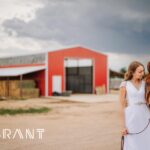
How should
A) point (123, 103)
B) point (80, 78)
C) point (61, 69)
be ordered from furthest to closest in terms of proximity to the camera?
point (80, 78)
point (61, 69)
point (123, 103)

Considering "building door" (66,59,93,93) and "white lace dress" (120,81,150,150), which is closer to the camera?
"white lace dress" (120,81,150,150)

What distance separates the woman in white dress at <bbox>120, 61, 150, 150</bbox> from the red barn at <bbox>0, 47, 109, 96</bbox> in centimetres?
2169

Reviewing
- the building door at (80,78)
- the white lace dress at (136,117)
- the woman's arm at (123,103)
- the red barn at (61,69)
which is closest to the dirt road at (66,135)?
the white lace dress at (136,117)

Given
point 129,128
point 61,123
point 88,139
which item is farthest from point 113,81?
point 129,128

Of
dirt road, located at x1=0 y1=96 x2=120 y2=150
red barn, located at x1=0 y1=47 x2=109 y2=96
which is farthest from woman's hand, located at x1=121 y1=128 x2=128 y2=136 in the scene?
red barn, located at x1=0 y1=47 x2=109 y2=96

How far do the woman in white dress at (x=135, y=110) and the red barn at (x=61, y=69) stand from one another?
71.2 feet

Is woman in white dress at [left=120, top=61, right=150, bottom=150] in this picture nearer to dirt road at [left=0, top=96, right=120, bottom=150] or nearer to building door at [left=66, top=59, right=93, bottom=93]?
dirt road at [left=0, top=96, right=120, bottom=150]

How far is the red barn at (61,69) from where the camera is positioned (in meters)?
28.7

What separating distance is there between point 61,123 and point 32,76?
1795 cm

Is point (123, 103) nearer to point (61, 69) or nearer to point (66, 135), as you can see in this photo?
point (66, 135)

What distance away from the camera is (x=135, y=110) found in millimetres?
4840

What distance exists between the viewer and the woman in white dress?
480cm

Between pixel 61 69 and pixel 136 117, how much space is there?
25.0 meters

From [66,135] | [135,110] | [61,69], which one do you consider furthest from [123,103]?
[61,69]
